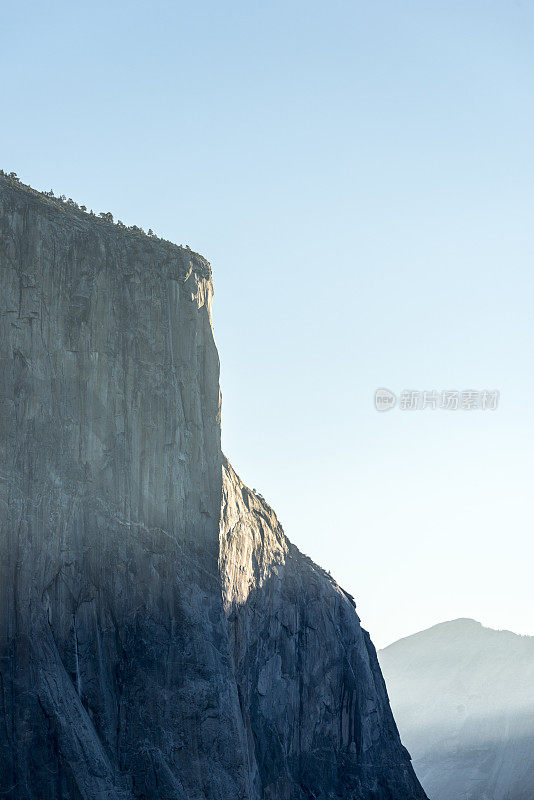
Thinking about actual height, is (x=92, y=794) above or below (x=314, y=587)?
below

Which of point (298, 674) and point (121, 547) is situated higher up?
point (121, 547)

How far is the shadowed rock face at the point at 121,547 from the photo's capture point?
68.4 meters

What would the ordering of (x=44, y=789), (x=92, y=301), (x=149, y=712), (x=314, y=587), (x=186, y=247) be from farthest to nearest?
1. (x=314, y=587)
2. (x=186, y=247)
3. (x=92, y=301)
4. (x=149, y=712)
5. (x=44, y=789)

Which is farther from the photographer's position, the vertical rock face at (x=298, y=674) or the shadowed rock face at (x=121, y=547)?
the vertical rock face at (x=298, y=674)

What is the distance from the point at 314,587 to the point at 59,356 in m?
35.6

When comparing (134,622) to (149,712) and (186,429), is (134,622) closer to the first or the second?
(149,712)

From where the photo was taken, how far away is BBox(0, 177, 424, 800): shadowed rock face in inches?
2692

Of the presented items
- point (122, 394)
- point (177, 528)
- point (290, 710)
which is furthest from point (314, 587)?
point (122, 394)

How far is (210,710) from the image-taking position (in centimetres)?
7544

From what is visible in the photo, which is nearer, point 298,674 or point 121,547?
point 121,547

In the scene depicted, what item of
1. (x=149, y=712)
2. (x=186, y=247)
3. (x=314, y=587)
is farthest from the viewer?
(x=314, y=587)

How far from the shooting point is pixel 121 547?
75.3 metres

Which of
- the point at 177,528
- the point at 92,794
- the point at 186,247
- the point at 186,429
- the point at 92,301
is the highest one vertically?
the point at 186,247

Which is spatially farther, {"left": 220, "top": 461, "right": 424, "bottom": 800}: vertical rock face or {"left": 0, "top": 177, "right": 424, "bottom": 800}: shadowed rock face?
{"left": 220, "top": 461, "right": 424, "bottom": 800}: vertical rock face
